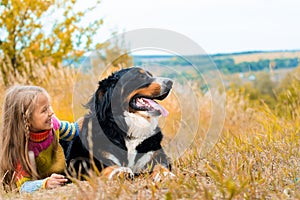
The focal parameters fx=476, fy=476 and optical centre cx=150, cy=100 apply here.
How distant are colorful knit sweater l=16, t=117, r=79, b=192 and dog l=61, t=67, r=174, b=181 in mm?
330

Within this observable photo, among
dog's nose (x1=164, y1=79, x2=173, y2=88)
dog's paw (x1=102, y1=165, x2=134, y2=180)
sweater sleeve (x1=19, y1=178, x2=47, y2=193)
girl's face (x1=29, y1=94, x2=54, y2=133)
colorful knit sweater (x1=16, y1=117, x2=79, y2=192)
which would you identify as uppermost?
dog's nose (x1=164, y1=79, x2=173, y2=88)

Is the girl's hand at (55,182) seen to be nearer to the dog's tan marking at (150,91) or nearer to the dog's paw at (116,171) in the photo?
the dog's paw at (116,171)

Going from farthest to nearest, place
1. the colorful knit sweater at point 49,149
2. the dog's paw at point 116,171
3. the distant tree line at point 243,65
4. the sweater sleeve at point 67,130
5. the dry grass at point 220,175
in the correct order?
1. the distant tree line at point 243,65
2. the sweater sleeve at point 67,130
3. the colorful knit sweater at point 49,149
4. the dog's paw at point 116,171
5. the dry grass at point 220,175

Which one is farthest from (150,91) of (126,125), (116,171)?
(116,171)

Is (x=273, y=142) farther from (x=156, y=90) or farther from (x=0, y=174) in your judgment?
(x=0, y=174)

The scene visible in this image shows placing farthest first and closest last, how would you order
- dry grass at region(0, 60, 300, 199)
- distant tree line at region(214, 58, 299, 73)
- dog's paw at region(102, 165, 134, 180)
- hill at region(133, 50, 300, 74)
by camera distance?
distant tree line at region(214, 58, 299, 73) < hill at region(133, 50, 300, 74) < dog's paw at region(102, 165, 134, 180) < dry grass at region(0, 60, 300, 199)

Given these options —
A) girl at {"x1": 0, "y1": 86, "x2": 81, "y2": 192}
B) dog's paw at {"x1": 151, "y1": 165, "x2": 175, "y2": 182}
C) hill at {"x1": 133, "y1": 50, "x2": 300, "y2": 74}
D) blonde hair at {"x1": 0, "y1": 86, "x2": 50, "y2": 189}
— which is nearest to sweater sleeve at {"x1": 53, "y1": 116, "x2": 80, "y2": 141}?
girl at {"x1": 0, "y1": 86, "x2": 81, "y2": 192}

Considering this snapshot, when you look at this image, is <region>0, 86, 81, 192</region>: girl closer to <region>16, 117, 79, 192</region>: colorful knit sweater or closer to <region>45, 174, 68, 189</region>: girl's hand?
<region>16, 117, 79, 192</region>: colorful knit sweater

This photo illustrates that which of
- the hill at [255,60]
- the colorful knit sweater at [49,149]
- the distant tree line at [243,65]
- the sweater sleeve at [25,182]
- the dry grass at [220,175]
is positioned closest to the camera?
the dry grass at [220,175]

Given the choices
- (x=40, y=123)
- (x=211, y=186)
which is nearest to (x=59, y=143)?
(x=40, y=123)

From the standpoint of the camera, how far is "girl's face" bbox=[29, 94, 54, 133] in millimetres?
3855

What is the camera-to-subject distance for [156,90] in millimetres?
3527

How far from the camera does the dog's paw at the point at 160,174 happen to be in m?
3.07

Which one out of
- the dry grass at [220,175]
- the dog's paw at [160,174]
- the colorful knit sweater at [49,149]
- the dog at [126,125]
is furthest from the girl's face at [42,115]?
the dog's paw at [160,174]
